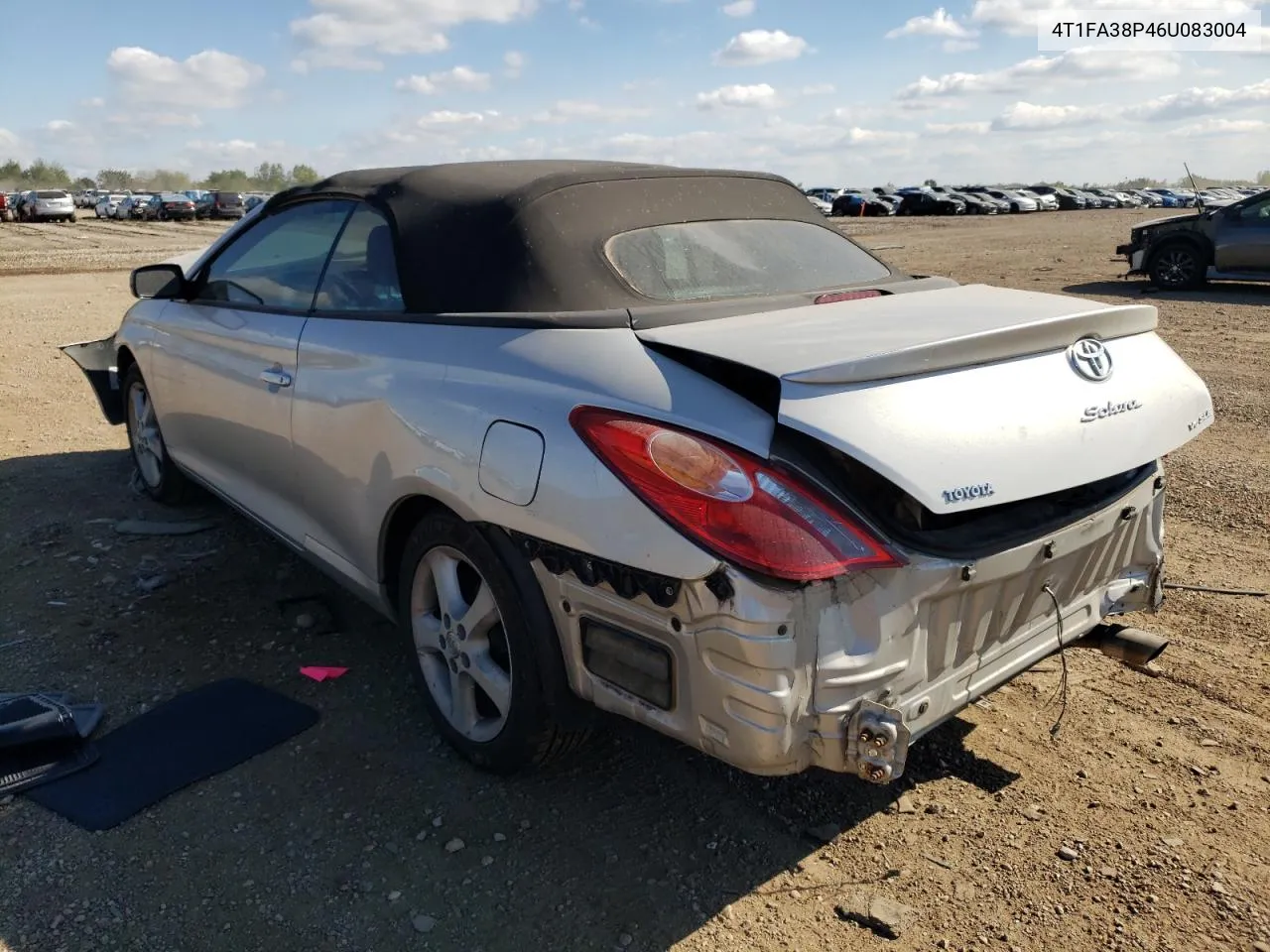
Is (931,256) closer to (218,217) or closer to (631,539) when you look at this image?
(631,539)

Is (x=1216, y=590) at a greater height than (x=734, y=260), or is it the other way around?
(x=734, y=260)

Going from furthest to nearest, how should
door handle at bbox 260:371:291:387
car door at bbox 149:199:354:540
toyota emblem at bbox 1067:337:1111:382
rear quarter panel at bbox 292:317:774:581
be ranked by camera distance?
car door at bbox 149:199:354:540 < door handle at bbox 260:371:291:387 < toyota emblem at bbox 1067:337:1111:382 < rear quarter panel at bbox 292:317:774:581

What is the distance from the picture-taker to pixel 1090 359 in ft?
8.38

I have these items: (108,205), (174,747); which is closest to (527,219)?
(174,747)

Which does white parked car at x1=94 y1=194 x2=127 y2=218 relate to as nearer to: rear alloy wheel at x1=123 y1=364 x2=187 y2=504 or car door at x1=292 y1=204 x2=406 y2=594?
rear alloy wheel at x1=123 y1=364 x2=187 y2=504

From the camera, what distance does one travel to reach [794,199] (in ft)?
12.6

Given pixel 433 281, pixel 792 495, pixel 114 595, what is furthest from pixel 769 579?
pixel 114 595

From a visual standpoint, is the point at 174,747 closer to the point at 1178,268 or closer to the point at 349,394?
the point at 349,394

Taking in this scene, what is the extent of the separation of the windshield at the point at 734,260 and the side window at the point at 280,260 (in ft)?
3.97

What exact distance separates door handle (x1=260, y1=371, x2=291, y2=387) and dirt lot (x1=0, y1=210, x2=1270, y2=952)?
1.02 metres

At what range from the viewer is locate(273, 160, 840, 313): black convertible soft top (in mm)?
2910

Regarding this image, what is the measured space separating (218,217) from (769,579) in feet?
168

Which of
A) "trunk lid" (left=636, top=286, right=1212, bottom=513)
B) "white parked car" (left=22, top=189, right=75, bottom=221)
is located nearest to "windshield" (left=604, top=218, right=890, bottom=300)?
"trunk lid" (left=636, top=286, right=1212, bottom=513)

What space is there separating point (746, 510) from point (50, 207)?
50921 millimetres
